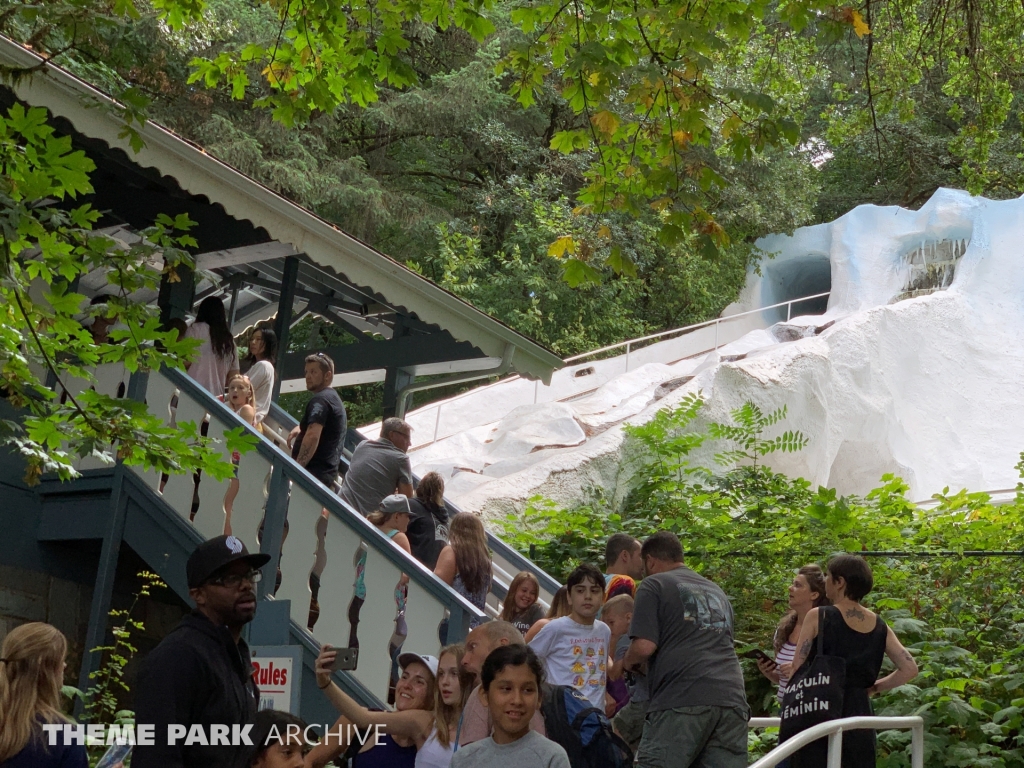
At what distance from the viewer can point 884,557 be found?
11414 millimetres

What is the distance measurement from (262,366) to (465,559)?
2.75 m

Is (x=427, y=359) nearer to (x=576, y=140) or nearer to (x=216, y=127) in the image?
(x=576, y=140)

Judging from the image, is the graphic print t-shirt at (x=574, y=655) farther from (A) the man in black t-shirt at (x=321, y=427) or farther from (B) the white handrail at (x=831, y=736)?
(A) the man in black t-shirt at (x=321, y=427)

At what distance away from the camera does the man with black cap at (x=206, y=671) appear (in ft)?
12.9

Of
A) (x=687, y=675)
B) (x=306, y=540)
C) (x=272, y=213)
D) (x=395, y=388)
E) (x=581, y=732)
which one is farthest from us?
(x=395, y=388)

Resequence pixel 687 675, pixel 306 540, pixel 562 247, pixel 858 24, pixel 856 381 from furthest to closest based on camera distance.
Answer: pixel 856 381 < pixel 306 540 < pixel 562 247 < pixel 858 24 < pixel 687 675

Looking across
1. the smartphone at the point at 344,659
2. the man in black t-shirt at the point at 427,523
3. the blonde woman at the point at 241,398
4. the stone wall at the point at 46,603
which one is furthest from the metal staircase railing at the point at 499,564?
the smartphone at the point at 344,659

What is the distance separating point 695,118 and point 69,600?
6.05 m

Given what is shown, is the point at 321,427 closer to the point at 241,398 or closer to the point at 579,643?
the point at 241,398

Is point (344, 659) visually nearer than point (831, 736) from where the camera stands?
Yes

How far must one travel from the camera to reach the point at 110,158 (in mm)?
8812

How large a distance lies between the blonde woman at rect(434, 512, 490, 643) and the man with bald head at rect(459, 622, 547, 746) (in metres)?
2.31

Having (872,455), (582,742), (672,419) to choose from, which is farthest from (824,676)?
(872,455)

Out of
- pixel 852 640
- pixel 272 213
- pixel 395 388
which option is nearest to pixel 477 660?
pixel 852 640
